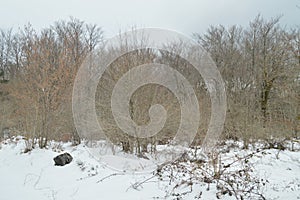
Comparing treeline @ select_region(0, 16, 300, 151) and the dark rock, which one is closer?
the dark rock

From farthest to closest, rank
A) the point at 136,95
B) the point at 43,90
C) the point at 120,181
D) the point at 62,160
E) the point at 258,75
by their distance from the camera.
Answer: the point at 258,75 < the point at 43,90 < the point at 136,95 < the point at 62,160 < the point at 120,181

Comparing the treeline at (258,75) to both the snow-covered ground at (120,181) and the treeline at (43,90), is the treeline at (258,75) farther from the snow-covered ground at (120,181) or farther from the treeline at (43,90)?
the treeline at (43,90)

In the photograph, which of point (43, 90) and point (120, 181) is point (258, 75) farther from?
point (120, 181)

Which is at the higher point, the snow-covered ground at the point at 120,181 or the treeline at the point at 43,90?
the treeline at the point at 43,90

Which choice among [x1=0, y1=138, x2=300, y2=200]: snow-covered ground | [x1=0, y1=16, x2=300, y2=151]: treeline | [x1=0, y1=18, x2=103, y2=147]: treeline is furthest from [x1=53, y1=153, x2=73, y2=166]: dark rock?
[x1=0, y1=18, x2=103, y2=147]: treeline

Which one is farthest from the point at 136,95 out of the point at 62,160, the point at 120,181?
the point at 120,181

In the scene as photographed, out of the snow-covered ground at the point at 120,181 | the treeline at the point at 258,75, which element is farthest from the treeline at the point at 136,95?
the snow-covered ground at the point at 120,181

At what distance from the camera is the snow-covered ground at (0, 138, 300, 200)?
14.7ft

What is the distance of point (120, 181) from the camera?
535 centimetres

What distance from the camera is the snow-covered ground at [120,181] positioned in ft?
14.7

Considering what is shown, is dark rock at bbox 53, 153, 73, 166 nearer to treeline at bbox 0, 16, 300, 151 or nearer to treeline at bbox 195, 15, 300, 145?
treeline at bbox 0, 16, 300, 151

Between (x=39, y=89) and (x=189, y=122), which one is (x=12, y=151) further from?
(x=189, y=122)

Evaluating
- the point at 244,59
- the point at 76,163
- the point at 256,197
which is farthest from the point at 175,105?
the point at 244,59

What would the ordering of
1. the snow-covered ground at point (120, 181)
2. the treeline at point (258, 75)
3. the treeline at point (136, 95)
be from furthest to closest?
the treeline at point (258, 75), the treeline at point (136, 95), the snow-covered ground at point (120, 181)
